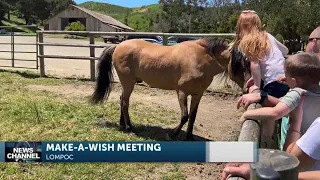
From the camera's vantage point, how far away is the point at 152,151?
1.46 meters

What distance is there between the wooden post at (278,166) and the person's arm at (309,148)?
682 mm

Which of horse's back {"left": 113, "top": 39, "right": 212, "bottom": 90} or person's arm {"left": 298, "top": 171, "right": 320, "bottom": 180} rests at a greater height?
horse's back {"left": 113, "top": 39, "right": 212, "bottom": 90}

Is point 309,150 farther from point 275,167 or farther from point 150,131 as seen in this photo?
point 150,131

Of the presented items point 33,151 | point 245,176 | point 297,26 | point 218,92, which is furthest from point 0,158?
point 297,26

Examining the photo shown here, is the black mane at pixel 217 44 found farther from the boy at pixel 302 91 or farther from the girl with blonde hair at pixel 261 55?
the boy at pixel 302 91

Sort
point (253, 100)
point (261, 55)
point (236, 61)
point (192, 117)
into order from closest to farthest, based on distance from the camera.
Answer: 1. point (253, 100)
2. point (261, 55)
3. point (236, 61)
4. point (192, 117)

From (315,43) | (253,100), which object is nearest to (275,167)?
(253,100)

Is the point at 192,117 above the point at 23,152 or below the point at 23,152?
below

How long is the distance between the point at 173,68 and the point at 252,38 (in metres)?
2.07

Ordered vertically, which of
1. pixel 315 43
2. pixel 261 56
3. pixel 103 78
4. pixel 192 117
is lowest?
pixel 192 117

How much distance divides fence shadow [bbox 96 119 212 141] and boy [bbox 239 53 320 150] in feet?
10.4

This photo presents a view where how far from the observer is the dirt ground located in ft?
13.7

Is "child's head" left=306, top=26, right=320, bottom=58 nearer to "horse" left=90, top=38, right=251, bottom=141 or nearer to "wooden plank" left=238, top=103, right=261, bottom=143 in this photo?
"wooden plank" left=238, top=103, right=261, bottom=143

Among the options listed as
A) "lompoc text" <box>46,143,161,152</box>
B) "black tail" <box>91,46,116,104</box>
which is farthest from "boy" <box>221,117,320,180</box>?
"black tail" <box>91,46,116,104</box>
